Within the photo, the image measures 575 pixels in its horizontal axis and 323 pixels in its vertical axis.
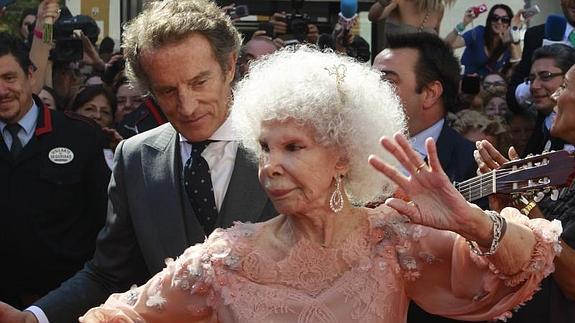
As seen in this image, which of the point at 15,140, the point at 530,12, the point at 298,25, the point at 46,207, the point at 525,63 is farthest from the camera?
the point at 530,12

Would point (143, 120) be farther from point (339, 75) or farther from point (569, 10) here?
point (339, 75)

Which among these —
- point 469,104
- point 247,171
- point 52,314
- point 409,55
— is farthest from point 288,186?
point 469,104

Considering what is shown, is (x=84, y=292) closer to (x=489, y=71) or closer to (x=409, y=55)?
(x=409, y=55)

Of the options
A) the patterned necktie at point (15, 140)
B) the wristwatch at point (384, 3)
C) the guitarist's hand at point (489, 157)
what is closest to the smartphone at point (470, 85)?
the wristwatch at point (384, 3)

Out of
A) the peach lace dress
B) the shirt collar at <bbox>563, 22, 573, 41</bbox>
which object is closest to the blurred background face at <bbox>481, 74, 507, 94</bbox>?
the shirt collar at <bbox>563, 22, 573, 41</bbox>

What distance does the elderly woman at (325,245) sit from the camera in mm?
3057

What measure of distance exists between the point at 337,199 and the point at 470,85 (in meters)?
4.23

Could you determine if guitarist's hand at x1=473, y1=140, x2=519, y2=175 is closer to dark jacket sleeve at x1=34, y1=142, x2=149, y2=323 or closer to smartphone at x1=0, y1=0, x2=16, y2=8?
dark jacket sleeve at x1=34, y1=142, x2=149, y2=323

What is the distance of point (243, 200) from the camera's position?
3879 millimetres

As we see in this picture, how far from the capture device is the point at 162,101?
157 inches

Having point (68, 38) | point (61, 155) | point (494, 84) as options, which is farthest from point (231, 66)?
point (68, 38)

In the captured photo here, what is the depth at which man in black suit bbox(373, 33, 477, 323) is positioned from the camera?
16.2 feet

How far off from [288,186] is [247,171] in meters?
0.84

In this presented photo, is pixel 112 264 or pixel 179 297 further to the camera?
pixel 112 264
